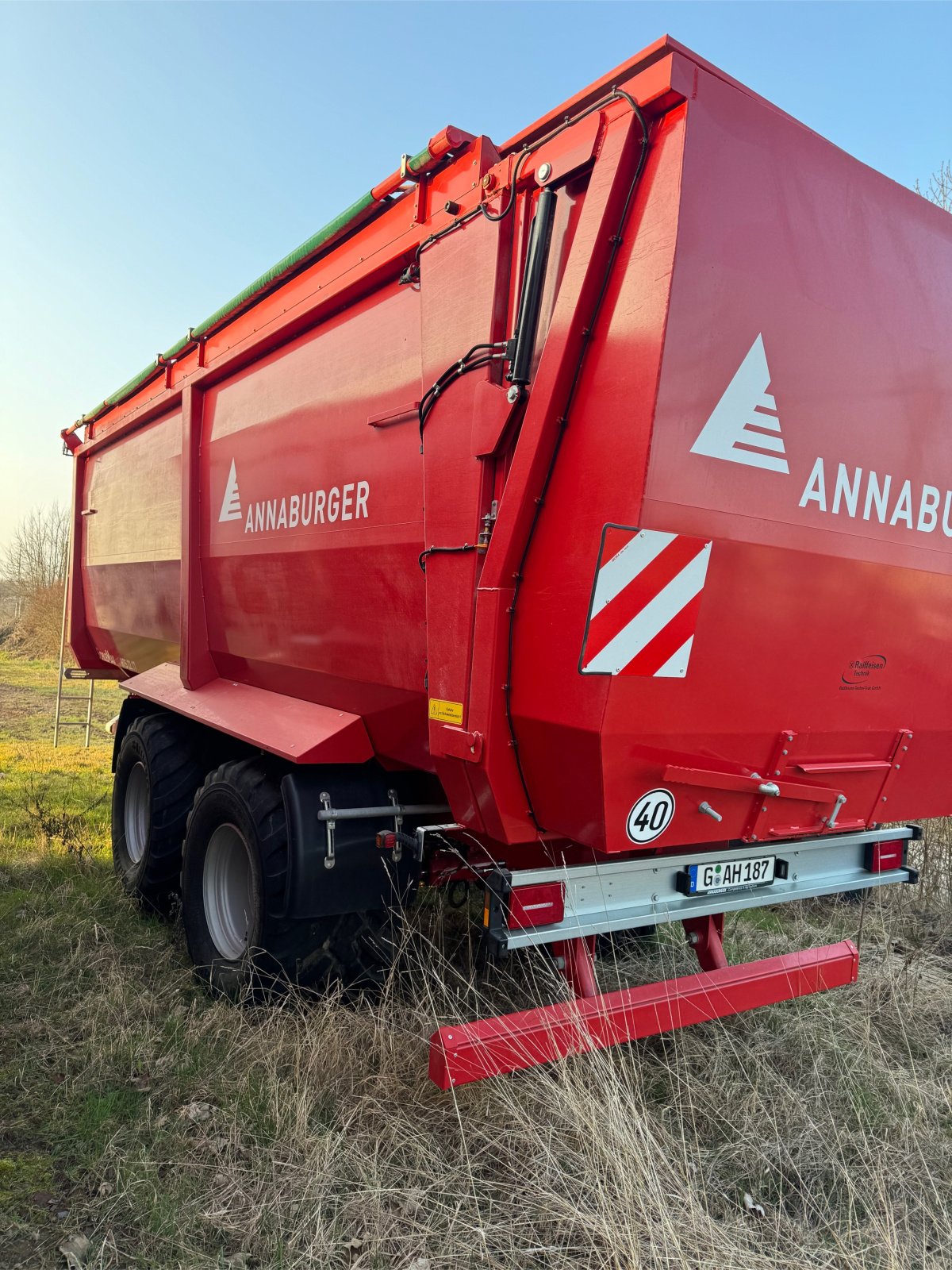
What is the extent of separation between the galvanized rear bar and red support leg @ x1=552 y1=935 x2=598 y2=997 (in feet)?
0.33

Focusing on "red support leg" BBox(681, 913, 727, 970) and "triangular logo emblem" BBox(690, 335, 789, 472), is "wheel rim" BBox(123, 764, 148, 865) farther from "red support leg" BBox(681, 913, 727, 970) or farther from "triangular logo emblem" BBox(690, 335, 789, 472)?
"triangular logo emblem" BBox(690, 335, 789, 472)

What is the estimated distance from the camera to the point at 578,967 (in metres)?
2.64

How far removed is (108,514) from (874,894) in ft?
18.7

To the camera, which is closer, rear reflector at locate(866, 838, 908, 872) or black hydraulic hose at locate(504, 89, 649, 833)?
black hydraulic hose at locate(504, 89, 649, 833)

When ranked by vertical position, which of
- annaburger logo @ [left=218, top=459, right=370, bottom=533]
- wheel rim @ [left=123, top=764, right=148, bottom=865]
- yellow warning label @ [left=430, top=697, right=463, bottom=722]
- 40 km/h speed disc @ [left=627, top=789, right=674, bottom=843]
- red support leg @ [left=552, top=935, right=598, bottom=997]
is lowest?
wheel rim @ [left=123, top=764, right=148, bottom=865]

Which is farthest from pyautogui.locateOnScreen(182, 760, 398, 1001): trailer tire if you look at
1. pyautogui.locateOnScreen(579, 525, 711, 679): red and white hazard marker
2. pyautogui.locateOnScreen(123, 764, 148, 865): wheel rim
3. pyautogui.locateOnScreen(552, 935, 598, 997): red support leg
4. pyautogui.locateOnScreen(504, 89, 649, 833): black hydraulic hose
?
pyautogui.locateOnScreen(123, 764, 148, 865): wheel rim

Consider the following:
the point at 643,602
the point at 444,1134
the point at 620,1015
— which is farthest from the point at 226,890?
the point at 643,602

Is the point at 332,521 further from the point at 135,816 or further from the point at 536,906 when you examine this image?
the point at 135,816

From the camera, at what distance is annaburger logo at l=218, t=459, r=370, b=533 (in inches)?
123

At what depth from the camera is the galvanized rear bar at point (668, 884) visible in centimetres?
254

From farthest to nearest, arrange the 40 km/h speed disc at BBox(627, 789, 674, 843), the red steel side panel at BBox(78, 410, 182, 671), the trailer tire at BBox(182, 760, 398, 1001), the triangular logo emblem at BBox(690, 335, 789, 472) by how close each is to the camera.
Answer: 1. the red steel side panel at BBox(78, 410, 182, 671)
2. the trailer tire at BBox(182, 760, 398, 1001)
3. the 40 km/h speed disc at BBox(627, 789, 674, 843)
4. the triangular logo emblem at BBox(690, 335, 789, 472)

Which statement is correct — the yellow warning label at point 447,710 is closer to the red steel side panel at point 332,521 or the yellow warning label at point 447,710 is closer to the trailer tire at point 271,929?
the red steel side panel at point 332,521

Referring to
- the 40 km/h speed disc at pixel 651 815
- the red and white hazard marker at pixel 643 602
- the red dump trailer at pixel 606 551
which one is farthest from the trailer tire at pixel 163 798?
the red and white hazard marker at pixel 643 602

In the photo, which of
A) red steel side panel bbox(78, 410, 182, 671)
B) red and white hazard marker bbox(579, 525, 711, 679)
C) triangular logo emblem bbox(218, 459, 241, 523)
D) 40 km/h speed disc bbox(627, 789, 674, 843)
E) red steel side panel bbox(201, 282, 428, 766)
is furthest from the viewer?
red steel side panel bbox(78, 410, 182, 671)
